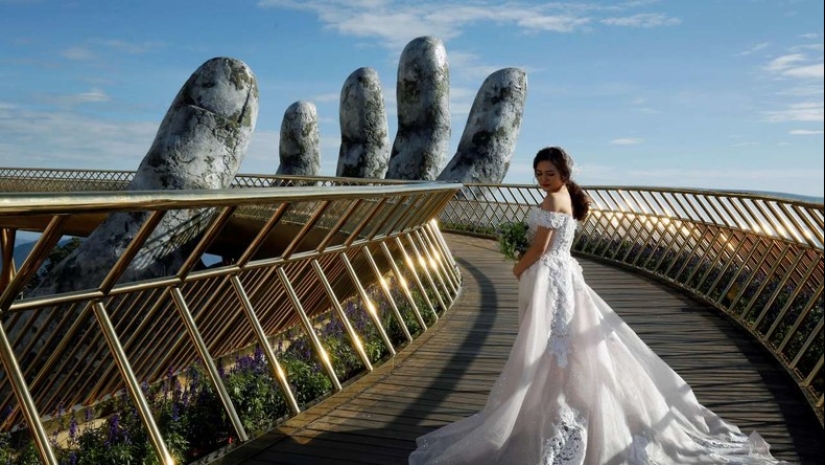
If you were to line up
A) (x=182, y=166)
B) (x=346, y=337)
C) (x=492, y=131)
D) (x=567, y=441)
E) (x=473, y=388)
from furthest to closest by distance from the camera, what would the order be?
(x=492, y=131) → (x=182, y=166) → (x=346, y=337) → (x=473, y=388) → (x=567, y=441)

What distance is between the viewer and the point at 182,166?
16.8m

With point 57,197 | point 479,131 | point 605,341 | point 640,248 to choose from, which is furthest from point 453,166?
point 57,197

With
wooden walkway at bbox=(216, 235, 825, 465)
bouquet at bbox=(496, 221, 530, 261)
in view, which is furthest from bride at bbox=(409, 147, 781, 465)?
wooden walkway at bbox=(216, 235, 825, 465)

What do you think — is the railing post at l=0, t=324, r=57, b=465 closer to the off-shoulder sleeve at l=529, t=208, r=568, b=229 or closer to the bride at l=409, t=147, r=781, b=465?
the bride at l=409, t=147, r=781, b=465

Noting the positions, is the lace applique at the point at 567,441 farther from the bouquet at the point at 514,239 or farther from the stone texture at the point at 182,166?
the stone texture at the point at 182,166

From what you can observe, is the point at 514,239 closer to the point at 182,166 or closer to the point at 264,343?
the point at 264,343

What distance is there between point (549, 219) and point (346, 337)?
312cm

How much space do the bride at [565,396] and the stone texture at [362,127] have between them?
27159 mm

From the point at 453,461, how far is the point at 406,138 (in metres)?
25.4

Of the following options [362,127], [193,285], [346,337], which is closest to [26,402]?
[193,285]

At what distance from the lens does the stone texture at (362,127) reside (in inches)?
1256

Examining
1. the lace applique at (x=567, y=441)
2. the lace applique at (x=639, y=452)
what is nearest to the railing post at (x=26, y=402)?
the lace applique at (x=567, y=441)

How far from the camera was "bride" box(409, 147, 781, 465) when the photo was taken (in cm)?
433

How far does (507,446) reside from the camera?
4383 mm
